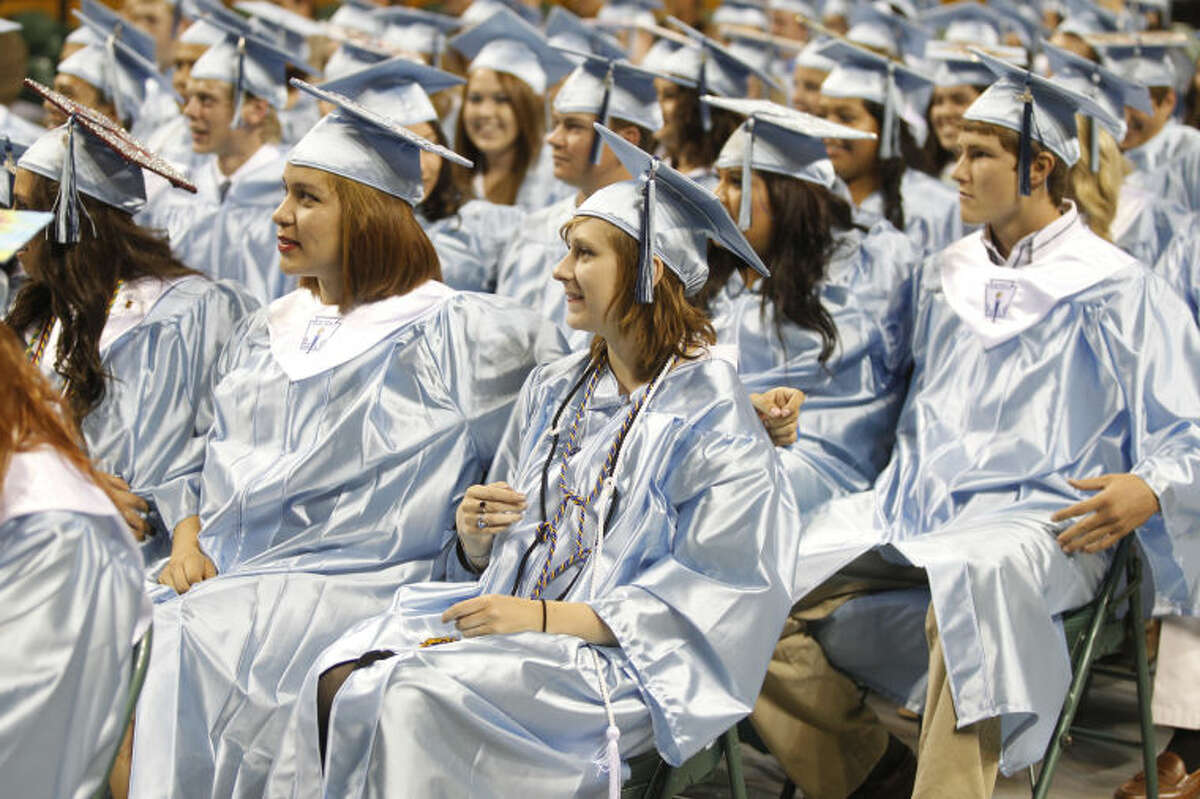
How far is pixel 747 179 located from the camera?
3279 mm

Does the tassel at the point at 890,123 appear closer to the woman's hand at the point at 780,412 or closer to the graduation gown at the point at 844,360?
the graduation gown at the point at 844,360

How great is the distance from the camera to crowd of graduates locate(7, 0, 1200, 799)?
7.29ft

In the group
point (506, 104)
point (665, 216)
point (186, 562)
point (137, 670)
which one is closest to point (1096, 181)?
point (665, 216)

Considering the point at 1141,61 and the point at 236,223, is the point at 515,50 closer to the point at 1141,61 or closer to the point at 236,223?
the point at 236,223

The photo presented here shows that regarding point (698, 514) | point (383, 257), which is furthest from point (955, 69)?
point (698, 514)

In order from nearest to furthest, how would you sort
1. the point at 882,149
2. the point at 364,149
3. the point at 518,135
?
the point at 364,149 → the point at 882,149 → the point at 518,135

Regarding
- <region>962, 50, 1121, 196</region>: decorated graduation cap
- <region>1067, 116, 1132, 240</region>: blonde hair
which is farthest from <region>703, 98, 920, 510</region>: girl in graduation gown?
<region>1067, 116, 1132, 240</region>: blonde hair

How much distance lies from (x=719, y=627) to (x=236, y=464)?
1.10 metres

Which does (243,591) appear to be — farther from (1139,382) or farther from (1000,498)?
(1139,382)

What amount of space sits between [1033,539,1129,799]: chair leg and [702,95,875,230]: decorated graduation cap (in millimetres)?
1097

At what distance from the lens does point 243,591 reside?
8.91ft

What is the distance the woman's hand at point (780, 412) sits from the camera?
2.85m

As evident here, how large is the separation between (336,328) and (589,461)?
685 mm

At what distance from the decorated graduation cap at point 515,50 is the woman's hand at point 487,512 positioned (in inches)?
89.5
